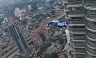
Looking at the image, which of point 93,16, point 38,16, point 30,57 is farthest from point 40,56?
point 38,16

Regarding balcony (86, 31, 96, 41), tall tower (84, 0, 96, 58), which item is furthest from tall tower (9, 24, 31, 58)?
balcony (86, 31, 96, 41)

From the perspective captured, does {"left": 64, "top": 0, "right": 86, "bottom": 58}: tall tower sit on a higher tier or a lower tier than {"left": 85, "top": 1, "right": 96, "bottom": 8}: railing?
lower

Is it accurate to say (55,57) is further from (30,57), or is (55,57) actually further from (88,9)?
(88,9)

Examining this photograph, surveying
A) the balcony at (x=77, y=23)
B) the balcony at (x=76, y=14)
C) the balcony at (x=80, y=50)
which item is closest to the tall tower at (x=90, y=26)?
the balcony at (x=76, y=14)

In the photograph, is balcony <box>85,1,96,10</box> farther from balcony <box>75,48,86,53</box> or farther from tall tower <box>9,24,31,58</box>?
tall tower <box>9,24,31,58</box>

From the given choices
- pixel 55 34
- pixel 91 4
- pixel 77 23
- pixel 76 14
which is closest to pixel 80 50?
pixel 77 23

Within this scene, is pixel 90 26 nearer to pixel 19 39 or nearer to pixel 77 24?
pixel 77 24

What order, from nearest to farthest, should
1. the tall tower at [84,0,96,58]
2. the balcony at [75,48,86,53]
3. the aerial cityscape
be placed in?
the tall tower at [84,0,96,58] → the aerial cityscape → the balcony at [75,48,86,53]
